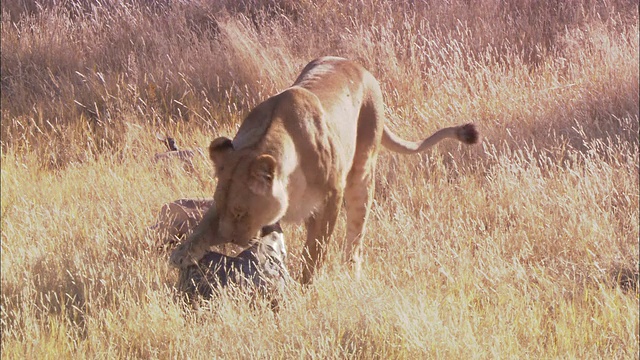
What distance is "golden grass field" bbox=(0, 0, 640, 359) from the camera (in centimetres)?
428

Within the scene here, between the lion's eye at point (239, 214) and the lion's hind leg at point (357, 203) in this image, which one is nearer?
the lion's eye at point (239, 214)

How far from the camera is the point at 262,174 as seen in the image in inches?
172

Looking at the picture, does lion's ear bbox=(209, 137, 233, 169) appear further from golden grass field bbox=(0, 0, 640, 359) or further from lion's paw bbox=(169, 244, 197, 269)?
golden grass field bbox=(0, 0, 640, 359)

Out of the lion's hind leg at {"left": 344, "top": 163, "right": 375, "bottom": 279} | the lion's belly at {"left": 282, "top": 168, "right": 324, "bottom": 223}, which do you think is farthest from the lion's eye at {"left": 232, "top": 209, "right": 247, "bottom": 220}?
the lion's hind leg at {"left": 344, "top": 163, "right": 375, "bottom": 279}

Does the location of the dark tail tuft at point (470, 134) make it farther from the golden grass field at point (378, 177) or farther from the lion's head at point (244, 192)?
the lion's head at point (244, 192)

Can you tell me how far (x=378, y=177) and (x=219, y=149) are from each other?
7.84 feet

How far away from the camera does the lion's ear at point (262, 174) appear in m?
4.34

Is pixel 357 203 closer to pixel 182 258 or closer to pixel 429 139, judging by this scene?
pixel 429 139

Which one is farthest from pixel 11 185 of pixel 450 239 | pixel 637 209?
pixel 637 209

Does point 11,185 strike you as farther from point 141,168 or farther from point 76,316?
point 76,316

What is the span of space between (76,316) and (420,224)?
88.8 inches

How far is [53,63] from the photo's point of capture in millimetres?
10008

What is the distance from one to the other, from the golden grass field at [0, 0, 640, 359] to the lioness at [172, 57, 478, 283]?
292 mm

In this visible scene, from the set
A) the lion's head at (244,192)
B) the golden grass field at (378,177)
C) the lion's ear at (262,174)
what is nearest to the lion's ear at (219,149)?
the lion's head at (244,192)
